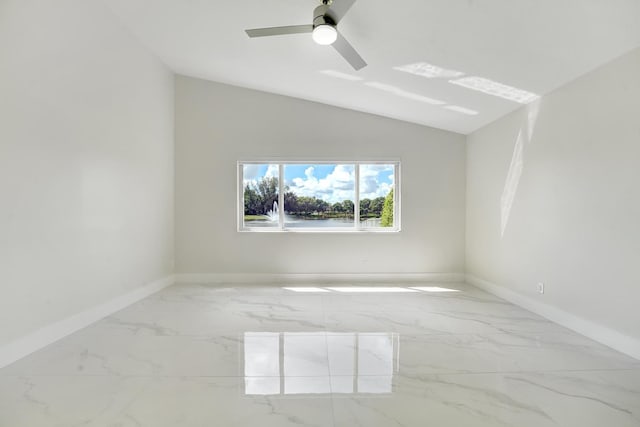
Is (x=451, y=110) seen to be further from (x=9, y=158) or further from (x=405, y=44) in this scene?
(x=9, y=158)

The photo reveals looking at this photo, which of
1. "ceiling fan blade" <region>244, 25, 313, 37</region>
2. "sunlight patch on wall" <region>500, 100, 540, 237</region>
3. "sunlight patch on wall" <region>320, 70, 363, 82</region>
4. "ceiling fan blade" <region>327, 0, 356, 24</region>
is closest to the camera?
"ceiling fan blade" <region>327, 0, 356, 24</region>

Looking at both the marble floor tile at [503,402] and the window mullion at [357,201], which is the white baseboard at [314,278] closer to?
the window mullion at [357,201]

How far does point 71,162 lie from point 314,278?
3101 millimetres

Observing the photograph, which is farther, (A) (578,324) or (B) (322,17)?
(A) (578,324)

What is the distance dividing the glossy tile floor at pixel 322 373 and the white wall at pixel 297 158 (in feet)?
4.56

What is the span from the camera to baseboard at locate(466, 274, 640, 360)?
2285mm

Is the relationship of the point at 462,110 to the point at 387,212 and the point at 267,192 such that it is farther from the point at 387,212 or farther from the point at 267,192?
the point at 267,192

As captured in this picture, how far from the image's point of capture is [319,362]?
7.09 feet

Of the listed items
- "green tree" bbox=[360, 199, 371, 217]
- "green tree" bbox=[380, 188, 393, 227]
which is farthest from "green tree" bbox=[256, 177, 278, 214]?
"green tree" bbox=[380, 188, 393, 227]

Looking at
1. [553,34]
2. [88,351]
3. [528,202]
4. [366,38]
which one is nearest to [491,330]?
[528,202]

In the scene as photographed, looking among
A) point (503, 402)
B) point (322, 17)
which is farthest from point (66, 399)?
point (322, 17)

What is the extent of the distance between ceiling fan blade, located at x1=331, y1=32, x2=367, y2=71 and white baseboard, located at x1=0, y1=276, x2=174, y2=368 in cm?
315

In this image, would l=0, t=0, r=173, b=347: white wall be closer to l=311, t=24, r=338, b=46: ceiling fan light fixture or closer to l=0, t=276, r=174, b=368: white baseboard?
l=0, t=276, r=174, b=368: white baseboard

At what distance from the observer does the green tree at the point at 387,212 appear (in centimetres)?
475
